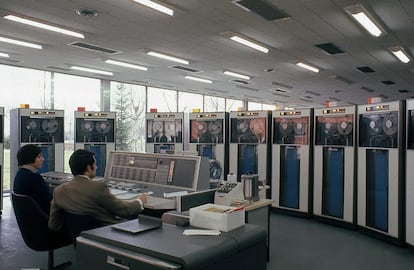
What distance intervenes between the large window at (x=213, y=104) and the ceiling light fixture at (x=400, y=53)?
806cm

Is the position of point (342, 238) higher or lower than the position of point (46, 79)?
lower

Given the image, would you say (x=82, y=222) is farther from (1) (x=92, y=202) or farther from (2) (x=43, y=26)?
(2) (x=43, y=26)

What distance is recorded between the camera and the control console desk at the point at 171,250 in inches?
49.4

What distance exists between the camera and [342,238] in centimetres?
482

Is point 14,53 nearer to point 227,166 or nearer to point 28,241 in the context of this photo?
point 227,166

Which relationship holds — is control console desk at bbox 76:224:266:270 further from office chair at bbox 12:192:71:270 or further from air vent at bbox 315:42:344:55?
air vent at bbox 315:42:344:55

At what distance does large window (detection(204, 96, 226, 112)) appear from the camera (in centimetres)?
1486

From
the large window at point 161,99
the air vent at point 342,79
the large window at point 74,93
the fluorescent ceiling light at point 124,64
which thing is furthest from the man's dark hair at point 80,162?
the large window at point 161,99

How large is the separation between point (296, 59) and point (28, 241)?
6.79 m

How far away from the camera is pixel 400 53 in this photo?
744 cm

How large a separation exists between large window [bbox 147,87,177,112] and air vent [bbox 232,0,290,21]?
7.12 meters

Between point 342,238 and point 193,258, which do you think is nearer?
point 193,258

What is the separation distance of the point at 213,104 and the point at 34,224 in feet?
41.6

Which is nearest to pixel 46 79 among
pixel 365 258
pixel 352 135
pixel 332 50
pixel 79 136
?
pixel 79 136
